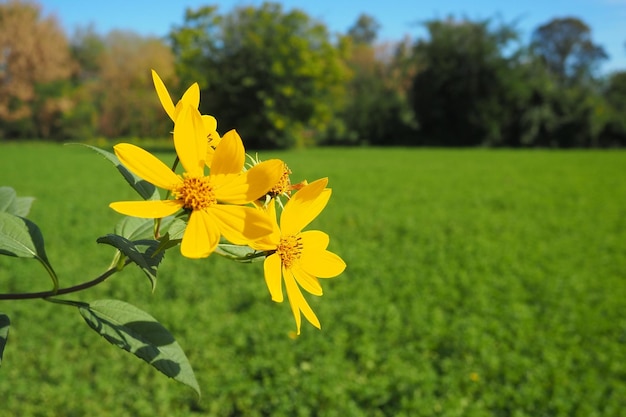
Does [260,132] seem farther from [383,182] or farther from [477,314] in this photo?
[477,314]

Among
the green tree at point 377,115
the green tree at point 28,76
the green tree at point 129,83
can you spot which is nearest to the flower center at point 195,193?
the green tree at point 129,83

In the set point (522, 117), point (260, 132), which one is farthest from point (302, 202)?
point (522, 117)

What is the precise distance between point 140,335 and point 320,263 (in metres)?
0.13

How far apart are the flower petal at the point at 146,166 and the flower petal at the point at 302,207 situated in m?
0.07

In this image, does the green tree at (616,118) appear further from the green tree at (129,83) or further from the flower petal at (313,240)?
the flower petal at (313,240)

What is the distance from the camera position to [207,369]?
199cm

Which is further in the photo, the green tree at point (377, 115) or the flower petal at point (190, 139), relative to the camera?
the green tree at point (377, 115)

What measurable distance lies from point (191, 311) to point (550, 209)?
3.68 metres

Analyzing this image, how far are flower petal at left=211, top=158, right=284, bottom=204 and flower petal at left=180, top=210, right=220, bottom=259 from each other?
1cm

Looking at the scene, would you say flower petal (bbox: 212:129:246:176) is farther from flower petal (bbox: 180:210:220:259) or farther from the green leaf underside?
the green leaf underside

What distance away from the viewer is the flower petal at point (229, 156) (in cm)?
26

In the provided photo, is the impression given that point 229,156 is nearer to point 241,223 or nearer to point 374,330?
point 241,223

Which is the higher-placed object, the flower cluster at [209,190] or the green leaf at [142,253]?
the flower cluster at [209,190]

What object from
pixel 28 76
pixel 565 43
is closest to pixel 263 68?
pixel 28 76
